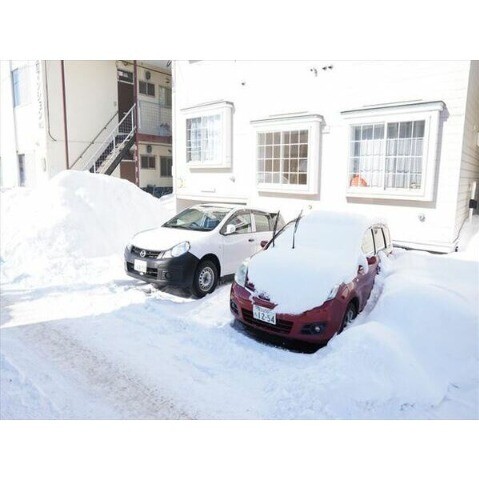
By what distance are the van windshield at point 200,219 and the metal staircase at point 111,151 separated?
30.8ft

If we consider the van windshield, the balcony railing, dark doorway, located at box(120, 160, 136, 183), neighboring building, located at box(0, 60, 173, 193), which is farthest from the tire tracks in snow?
the balcony railing

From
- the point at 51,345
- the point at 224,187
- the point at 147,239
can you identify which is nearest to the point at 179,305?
the point at 147,239

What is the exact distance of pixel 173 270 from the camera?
221 inches

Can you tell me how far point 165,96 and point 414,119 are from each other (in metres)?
13.7

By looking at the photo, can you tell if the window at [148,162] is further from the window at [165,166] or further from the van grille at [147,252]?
the van grille at [147,252]

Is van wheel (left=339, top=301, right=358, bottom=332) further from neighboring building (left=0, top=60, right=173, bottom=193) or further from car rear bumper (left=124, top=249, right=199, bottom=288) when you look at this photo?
neighboring building (left=0, top=60, right=173, bottom=193)

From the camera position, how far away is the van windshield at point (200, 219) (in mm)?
6496

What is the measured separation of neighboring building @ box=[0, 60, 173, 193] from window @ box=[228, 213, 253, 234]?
810cm

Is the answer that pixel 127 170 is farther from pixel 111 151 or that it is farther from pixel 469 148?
pixel 469 148

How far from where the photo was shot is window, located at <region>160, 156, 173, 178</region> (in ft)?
59.2

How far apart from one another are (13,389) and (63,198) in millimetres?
6621

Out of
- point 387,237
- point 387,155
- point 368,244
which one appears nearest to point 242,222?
point 368,244

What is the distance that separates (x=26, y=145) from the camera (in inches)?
598

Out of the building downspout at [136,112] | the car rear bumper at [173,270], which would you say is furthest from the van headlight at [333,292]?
the building downspout at [136,112]
